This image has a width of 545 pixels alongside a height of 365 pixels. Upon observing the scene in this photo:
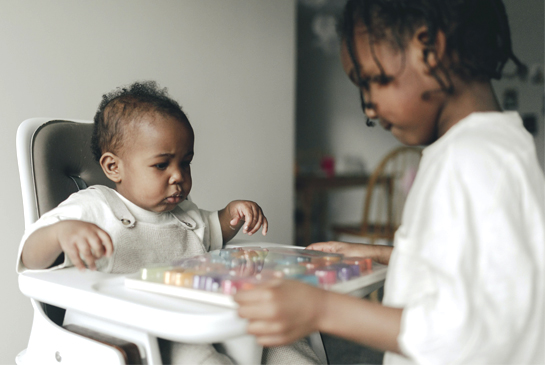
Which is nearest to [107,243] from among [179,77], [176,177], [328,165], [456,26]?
[176,177]

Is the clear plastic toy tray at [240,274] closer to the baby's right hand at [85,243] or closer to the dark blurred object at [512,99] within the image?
the baby's right hand at [85,243]

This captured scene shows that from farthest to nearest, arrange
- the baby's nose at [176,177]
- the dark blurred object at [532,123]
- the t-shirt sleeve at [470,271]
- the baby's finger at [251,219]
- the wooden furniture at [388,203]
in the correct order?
1. the dark blurred object at [532,123]
2. the wooden furniture at [388,203]
3. the baby's finger at [251,219]
4. the baby's nose at [176,177]
5. the t-shirt sleeve at [470,271]

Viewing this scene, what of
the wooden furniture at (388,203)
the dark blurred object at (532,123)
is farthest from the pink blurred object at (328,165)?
the dark blurred object at (532,123)

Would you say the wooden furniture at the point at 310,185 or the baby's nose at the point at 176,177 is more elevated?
the baby's nose at the point at 176,177

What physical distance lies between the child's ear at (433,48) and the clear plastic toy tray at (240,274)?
283mm

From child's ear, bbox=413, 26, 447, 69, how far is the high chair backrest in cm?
66

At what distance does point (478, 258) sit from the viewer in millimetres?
474

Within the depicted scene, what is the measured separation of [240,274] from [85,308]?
0.19 m

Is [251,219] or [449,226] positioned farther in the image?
[251,219]

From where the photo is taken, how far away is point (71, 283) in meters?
0.61

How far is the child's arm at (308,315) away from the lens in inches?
18.9

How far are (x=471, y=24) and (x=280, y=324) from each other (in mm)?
430

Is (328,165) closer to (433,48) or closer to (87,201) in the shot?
(87,201)

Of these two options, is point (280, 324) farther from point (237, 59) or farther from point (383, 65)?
point (237, 59)
